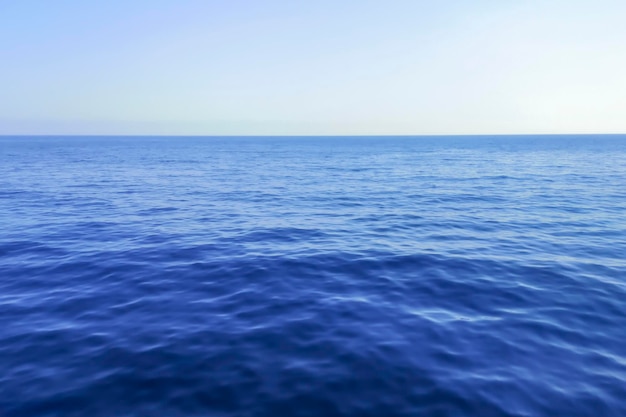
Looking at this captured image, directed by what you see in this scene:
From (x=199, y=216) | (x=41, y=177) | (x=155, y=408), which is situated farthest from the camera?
(x=41, y=177)

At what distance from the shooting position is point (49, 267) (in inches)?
616

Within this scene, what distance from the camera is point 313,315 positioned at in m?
11.3

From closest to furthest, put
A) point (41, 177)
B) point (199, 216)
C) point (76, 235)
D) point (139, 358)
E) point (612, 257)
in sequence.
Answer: point (139, 358) → point (612, 257) → point (76, 235) → point (199, 216) → point (41, 177)

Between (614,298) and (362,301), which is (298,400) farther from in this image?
(614,298)

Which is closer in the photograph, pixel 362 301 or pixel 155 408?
pixel 155 408

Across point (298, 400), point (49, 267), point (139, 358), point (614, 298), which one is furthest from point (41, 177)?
point (614, 298)

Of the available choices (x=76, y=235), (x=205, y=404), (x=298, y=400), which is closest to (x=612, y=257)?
(x=298, y=400)

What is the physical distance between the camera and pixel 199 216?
25.5 meters

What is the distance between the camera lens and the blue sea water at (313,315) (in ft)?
25.5

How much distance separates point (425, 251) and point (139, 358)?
12.7 metres

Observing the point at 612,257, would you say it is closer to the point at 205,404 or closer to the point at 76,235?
the point at 205,404

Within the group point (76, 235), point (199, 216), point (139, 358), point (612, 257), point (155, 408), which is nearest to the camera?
point (155, 408)

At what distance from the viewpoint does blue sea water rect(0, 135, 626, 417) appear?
25.5 feet

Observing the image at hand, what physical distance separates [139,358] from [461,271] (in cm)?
1143
